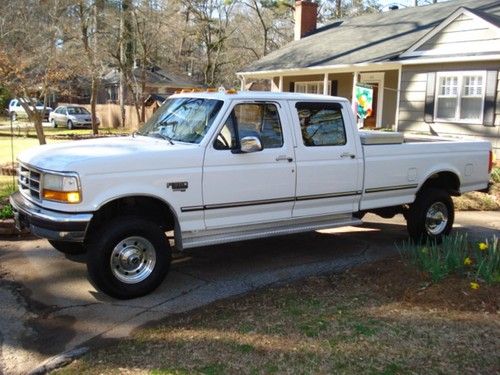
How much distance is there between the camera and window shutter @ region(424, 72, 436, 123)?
16047 mm

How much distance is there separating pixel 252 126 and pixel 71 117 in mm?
31568

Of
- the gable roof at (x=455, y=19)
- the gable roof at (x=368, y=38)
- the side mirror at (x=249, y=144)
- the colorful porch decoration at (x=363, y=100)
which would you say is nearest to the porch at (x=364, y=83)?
the colorful porch decoration at (x=363, y=100)

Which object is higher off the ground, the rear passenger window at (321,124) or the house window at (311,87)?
the house window at (311,87)

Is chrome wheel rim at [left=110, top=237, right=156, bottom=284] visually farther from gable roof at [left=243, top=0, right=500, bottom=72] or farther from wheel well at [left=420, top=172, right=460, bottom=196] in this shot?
gable roof at [left=243, top=0, right=500, bottom=72]

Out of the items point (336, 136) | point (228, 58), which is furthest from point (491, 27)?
point (228, 58)

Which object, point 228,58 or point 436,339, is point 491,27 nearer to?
point 436,339

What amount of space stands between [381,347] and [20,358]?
8.94 ft

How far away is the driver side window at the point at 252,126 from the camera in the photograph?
5.83m

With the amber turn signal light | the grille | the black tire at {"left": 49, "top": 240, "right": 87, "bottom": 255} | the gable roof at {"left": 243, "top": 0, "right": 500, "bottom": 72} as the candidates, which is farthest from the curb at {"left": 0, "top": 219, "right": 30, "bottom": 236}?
the gable roof at {"left": 243, "top": 0, "right": 500, "bottom": 72}

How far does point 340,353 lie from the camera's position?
13.4 feet

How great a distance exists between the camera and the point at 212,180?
5.66 m

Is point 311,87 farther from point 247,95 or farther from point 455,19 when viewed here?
point 247,95

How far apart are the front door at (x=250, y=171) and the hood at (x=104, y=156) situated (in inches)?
Result: 14.3

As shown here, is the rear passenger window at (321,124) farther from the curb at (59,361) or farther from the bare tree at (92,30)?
the bare tree at (92,30)
